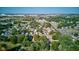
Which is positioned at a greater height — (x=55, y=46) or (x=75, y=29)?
(x=75, y=29)

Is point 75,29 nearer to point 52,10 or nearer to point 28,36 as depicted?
point 52,10

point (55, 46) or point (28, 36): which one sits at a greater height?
point (28, 36)

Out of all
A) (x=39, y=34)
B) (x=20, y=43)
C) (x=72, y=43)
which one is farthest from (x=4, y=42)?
(x=72, y=43)
